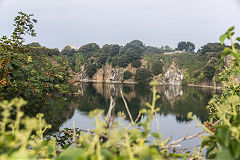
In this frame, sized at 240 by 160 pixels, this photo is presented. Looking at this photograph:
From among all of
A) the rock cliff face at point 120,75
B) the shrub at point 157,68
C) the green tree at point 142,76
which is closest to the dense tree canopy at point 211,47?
the rock cliff face at point 120,75

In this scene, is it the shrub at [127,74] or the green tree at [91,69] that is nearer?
the shrub at [127,74]

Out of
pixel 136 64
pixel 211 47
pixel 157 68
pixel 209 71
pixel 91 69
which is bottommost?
pixel 209 71

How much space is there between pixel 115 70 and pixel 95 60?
1752 cm

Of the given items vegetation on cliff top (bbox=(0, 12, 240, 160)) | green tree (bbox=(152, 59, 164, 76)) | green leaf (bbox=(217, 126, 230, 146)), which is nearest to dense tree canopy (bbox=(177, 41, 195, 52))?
green tree (bbox=(152, 59, 164, 76))

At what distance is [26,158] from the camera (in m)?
0.69

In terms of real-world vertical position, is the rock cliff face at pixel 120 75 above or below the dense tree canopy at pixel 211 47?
below

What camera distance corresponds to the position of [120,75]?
87.2m

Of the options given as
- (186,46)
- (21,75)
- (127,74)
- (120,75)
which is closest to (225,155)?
(21,75)

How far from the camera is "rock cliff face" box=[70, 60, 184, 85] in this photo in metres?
80.3

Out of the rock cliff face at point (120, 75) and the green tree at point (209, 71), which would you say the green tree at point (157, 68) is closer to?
the rock cliff face at point (120, 75)

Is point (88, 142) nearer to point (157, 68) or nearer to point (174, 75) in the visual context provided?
point (174, 75)

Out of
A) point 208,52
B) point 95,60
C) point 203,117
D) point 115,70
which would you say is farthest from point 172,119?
point 95,60

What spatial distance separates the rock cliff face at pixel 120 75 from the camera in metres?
80.3

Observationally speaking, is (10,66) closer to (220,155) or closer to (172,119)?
(220,155)
